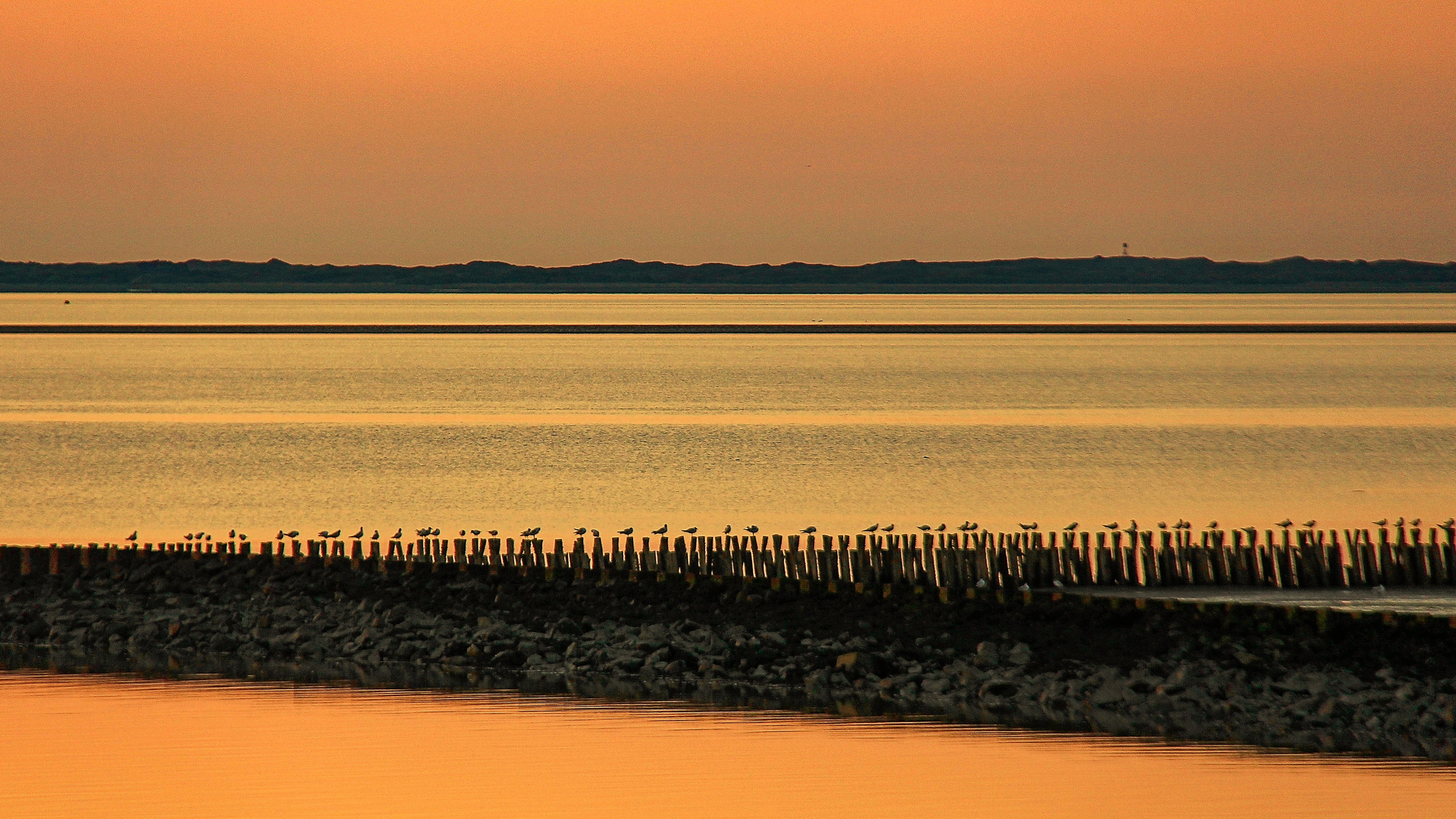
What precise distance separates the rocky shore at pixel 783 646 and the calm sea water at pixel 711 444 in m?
15.0

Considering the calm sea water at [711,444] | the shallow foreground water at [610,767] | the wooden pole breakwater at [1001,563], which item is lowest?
the calm sea water at [711,444]

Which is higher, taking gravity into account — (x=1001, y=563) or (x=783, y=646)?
(x=1001, y=563)

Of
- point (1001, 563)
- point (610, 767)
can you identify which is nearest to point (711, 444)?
point (1001, 563)

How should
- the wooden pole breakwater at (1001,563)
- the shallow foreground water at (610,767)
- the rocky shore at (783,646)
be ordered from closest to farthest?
1. the shallow foreground water at (610,767)
2. the rocky shore at (783,646)
3. the wooden pole breakwater at (1001,563)

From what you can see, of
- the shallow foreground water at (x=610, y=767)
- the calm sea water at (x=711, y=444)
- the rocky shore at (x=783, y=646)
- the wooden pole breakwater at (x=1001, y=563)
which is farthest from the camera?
the calm sea water at (x=711, y=444)

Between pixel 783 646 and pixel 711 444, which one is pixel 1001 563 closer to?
pixel 783 646

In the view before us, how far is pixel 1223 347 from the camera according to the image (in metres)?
156

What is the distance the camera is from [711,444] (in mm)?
59906

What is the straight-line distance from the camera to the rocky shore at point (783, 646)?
16125mm

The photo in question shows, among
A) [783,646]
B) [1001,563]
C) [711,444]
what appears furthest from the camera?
[711,444]

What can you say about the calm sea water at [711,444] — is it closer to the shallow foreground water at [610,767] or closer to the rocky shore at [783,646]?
the rocky shore at [783,646]

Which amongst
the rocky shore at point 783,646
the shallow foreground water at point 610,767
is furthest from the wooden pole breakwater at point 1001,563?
the shallow foreground water at point 610,767

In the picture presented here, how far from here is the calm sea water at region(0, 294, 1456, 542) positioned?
40500mm

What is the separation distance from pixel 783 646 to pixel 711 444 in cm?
4164
